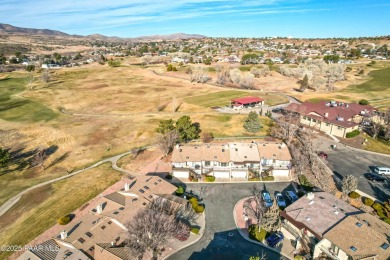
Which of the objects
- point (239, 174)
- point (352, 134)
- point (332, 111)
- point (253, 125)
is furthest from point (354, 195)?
point (332, 111)

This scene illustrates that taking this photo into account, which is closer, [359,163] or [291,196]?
[291,196]

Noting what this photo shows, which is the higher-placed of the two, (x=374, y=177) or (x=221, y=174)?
(x=374, y=177)

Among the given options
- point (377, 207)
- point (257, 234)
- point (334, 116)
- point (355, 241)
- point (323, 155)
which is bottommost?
point (257, 234)

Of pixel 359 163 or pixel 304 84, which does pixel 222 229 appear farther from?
pixel 304 84

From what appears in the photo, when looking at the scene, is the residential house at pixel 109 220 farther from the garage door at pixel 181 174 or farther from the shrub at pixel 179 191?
the garage door at pixel 181 174

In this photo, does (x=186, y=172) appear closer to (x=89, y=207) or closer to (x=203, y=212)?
(x=203, y=212)

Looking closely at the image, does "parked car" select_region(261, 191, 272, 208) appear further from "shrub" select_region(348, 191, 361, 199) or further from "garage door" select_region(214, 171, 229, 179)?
"shrub" select_region(348, 191, 361, 199)
